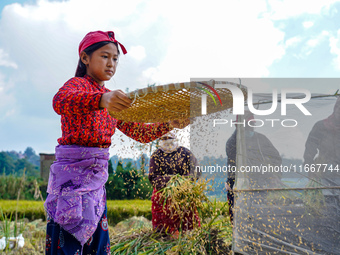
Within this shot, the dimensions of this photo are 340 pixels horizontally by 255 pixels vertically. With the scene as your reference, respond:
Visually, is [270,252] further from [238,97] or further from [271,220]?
[238,97]

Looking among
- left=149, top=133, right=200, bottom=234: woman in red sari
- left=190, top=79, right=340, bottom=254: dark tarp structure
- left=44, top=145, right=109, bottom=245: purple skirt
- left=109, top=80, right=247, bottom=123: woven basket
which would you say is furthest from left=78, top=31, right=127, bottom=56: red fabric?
left=149, top=133, right=200, bottom=234: woman in red sari

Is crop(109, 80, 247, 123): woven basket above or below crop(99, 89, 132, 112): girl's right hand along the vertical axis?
above

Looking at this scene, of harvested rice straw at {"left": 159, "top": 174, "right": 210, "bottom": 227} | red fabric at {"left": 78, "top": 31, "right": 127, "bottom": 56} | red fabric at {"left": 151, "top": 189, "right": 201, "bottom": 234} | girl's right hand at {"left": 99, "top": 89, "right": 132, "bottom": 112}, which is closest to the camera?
girl's right hand at {"left": 99, "top": 89, "right": 132, "bottom": 112}

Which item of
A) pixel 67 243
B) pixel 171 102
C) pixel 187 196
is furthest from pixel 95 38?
pixel 187 196

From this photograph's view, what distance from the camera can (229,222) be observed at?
10.5ft

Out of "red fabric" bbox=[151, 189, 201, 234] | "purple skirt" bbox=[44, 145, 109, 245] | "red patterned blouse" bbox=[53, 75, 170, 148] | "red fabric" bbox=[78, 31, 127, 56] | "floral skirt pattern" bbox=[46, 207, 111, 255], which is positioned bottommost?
"red fabric" bbox=[151, 189, 201, 234]

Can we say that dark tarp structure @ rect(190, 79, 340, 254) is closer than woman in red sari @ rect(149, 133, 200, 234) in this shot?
Yes

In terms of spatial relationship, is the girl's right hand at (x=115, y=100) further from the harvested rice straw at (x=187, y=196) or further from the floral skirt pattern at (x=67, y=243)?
the harvested rice straw at (x=187, y=196)

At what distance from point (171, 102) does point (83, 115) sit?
1.64ft

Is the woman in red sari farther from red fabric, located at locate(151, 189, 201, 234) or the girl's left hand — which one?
the girl's left hand

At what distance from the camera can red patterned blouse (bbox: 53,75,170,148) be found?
5.00 feet

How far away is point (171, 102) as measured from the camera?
1.81 meters

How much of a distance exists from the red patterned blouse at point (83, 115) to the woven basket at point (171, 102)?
15 centimetres

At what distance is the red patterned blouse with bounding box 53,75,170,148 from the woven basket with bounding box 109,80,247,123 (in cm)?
15
